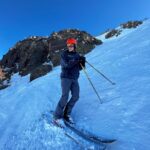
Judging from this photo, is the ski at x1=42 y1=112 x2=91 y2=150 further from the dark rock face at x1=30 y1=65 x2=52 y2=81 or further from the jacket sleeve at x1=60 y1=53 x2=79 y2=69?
the dark rock face at x1=30 y1=65 x2=52 y2=81

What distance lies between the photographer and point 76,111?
434 inches

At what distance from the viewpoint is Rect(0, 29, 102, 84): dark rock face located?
26750mm

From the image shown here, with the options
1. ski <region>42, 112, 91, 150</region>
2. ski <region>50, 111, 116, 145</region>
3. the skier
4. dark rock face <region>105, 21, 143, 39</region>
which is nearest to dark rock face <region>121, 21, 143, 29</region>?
dark rock face <region>105, 21, 143, 39</region>

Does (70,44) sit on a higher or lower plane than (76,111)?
higher

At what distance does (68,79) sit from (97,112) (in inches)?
64.7

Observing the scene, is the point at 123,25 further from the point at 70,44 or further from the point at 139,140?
the point at 139,140

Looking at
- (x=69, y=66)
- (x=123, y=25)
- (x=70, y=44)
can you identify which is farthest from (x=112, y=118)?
(x=123, y=25)

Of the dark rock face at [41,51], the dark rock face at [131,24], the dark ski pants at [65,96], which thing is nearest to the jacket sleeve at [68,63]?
the dark ski pants at [65,96]

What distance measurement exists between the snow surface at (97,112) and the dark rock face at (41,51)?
844 cm

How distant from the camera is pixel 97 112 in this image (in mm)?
10336

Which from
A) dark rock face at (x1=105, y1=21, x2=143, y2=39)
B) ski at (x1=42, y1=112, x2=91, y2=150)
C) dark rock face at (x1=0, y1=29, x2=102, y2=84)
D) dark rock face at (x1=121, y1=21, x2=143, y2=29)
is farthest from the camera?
dark rock face at (x1=121, y1=21, x2=143, y2=29)

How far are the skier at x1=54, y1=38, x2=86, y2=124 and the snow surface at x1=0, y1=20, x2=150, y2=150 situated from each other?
1.61 feet

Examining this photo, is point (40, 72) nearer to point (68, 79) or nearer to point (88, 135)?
point (68, 79)

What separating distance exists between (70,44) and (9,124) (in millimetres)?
4784
